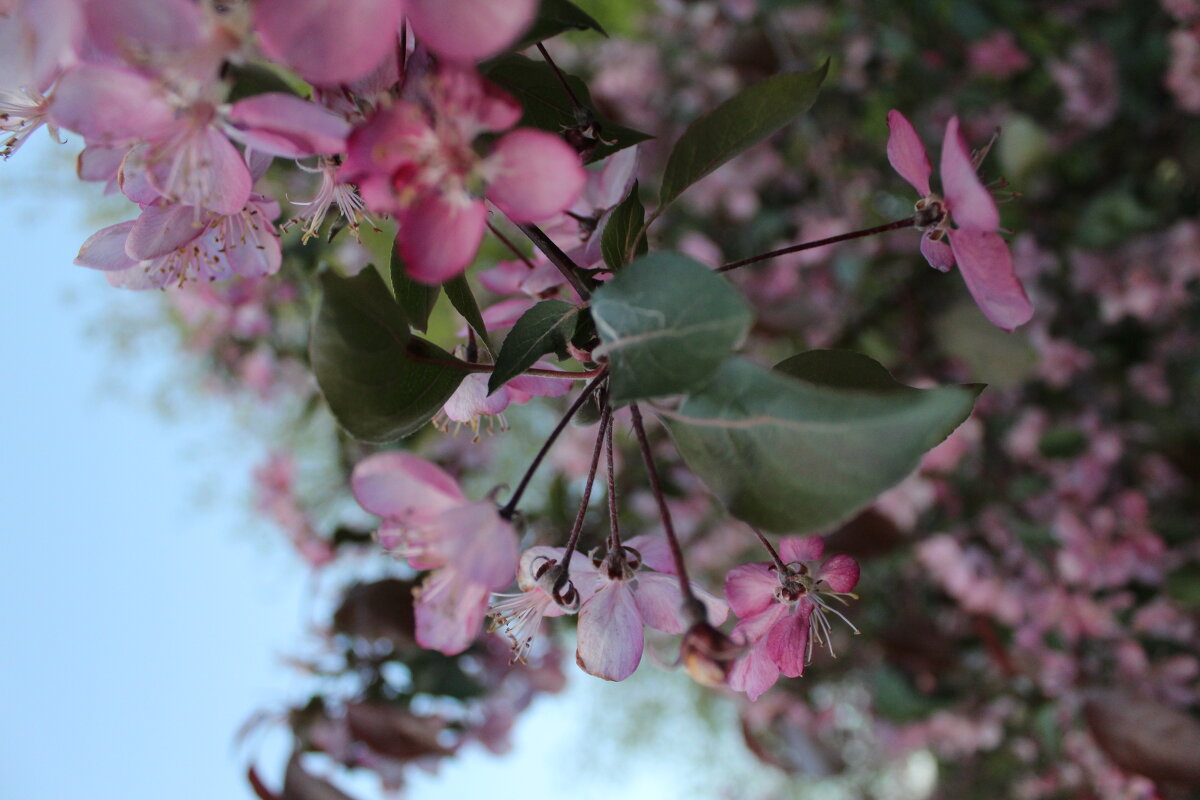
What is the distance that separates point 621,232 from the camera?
0.41 m

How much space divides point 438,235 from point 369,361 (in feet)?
0.26

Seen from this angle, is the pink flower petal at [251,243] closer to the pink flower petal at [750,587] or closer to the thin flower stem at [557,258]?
the thin flower stem at [557,258]

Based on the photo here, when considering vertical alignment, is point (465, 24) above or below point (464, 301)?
above

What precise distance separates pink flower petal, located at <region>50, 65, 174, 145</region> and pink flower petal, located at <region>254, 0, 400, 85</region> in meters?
0.07

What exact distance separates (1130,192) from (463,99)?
59.1 inches

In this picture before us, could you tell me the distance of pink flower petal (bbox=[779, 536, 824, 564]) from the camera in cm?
43

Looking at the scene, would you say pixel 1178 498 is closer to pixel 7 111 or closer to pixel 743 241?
pixel 743 241

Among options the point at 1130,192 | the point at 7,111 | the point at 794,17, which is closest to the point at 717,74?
the point at 794,17

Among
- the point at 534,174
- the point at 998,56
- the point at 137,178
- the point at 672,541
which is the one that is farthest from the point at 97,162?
the point at 998,56

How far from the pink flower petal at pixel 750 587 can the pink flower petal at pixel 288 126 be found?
0.95 feet

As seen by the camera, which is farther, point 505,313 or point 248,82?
point 505,313

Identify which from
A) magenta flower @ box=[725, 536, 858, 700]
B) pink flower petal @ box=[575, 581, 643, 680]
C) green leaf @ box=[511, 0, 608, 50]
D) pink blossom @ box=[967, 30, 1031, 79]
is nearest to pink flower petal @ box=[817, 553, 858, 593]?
magenta flower @ box=[725, 536, 858, 700]

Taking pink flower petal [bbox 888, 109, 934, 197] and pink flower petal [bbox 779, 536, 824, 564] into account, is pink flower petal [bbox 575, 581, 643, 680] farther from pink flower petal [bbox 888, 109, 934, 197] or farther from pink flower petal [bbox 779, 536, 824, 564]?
pink flower petal [bbox 888, 109, 934, 197]

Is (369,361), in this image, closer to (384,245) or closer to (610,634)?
(610,634)
